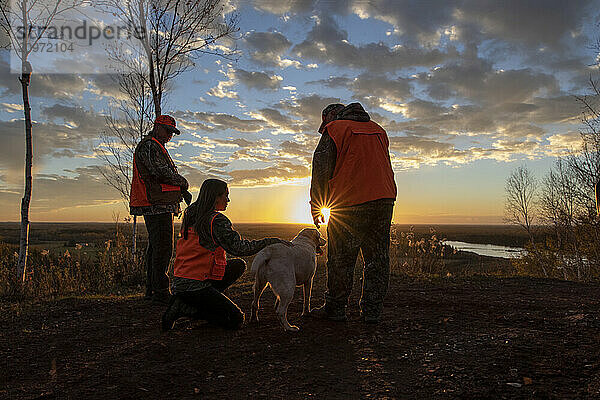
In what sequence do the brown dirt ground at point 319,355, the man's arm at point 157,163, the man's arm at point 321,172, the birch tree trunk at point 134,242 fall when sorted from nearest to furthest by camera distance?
the brown dirt ground at point 319,355 → the man's arm at point 321,172 → the man's arm at point 157,163 → the birch tree trunk at point 134,242

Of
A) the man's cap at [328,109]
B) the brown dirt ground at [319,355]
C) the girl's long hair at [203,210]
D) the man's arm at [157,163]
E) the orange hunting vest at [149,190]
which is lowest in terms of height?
the brown dirt ground at [319,355]

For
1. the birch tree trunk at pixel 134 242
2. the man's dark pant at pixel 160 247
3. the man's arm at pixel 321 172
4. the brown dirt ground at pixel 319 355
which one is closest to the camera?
the brown dirt ground at pixel 319 355

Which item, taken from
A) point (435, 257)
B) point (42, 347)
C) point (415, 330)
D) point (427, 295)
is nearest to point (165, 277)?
point (42, 347)

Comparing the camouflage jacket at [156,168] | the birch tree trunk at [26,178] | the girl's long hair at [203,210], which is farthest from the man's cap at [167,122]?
the birch tree trunk at [26,178]

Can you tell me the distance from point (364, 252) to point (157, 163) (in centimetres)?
325

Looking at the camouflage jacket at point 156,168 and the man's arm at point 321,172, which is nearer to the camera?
the man's arm at point 321,172

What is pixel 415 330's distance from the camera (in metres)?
4.37

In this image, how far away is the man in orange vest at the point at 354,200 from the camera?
4.46m

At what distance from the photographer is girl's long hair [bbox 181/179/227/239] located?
441cm

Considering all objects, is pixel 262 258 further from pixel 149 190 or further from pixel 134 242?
pixel 134 242

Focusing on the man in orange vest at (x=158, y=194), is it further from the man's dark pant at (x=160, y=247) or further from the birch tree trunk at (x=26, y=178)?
the birch tree trunk at (x=26, y=178)

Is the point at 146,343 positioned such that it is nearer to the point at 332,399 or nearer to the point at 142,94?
the point at 332,399

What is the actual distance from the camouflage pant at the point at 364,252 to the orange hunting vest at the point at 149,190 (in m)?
2.63

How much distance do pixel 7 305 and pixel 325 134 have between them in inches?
235
